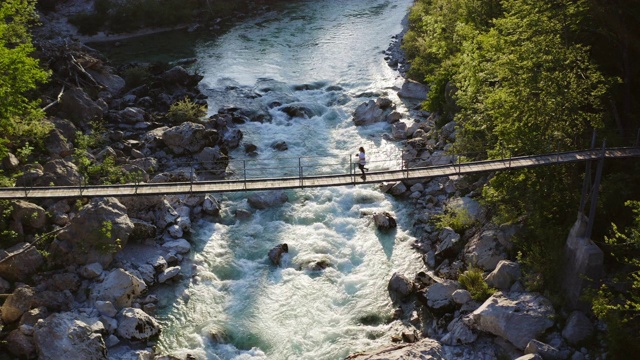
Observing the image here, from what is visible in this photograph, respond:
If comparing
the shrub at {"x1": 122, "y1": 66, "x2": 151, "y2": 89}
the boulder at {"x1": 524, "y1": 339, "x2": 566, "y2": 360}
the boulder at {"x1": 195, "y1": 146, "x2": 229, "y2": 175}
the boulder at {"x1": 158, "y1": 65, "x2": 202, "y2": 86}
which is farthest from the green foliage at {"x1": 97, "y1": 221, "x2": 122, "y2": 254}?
the boulder at {"x1": 158, "y1": 65, "x2": 202, "y2": 86}

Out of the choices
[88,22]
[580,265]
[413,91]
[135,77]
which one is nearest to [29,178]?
[135,77]

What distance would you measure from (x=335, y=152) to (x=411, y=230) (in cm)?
809

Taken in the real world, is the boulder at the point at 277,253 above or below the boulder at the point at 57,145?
below

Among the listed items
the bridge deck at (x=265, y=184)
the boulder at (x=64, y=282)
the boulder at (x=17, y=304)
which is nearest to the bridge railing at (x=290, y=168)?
the bridge deck at (x=265, y=184)

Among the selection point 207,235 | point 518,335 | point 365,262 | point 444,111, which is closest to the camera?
point 518,335

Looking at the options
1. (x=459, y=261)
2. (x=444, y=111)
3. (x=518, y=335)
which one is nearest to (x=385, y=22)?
(x=444, y=111)

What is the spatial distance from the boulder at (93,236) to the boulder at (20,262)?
64 cm

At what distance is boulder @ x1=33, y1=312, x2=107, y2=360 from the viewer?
65.0 feet

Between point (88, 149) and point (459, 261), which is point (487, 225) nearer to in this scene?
point (459, 261)

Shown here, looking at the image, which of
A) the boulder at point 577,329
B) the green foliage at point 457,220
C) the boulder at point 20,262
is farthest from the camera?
the green foliage at point 457,220

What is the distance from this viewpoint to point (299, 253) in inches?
1035

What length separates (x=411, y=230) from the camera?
27766 millimetres

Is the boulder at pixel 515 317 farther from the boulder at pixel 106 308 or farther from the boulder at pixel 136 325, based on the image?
the boulder at pixel 106 308

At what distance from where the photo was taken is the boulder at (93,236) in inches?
938
